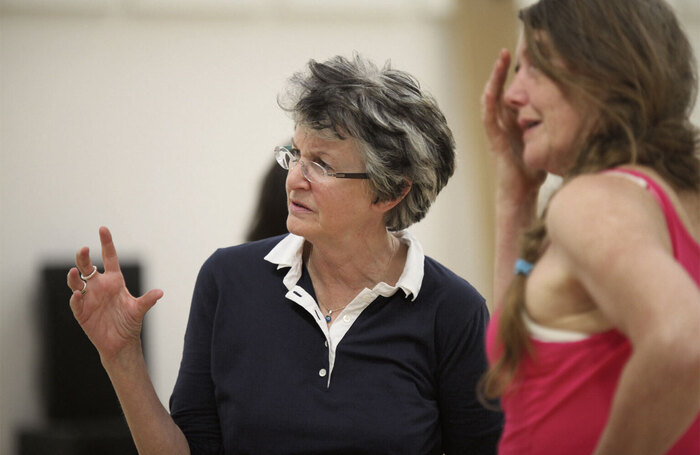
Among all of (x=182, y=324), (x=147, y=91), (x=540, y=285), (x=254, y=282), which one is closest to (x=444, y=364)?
(x=254, y=282)

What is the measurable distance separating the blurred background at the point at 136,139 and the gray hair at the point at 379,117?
240 centimetres

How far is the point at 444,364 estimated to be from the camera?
1752 millimetres

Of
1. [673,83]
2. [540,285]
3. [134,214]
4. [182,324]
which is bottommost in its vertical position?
[182,324]

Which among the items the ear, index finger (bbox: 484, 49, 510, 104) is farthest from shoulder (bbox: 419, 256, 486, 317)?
index finger (bbox: 484, 49, 510, 104)

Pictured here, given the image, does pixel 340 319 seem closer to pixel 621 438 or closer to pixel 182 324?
pixel 621 438

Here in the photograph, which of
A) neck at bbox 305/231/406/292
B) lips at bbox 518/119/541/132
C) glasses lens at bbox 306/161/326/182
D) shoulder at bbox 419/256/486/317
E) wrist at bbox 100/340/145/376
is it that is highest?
lips at bbox 518/119/541/132

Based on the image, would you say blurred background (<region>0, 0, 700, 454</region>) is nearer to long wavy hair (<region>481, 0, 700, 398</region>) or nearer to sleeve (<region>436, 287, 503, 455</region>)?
sleeve (<region>436, 287, 503, 455</region>)

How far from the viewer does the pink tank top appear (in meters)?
1.00

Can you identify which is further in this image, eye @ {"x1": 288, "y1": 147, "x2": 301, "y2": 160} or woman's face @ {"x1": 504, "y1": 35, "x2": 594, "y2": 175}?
eye @ {"x1": 288, "y1": 147, "x2": 301, "y2": 160}

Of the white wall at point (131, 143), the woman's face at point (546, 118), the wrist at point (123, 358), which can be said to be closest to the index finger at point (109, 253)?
the wrist at point (123, 358)

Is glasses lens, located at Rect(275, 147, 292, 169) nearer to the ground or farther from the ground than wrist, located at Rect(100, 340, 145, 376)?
farther from the ground

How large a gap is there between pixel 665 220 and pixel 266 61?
3.66 metres

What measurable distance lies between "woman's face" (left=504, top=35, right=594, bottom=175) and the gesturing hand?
2.92ft

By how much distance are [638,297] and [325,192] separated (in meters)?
0.98
